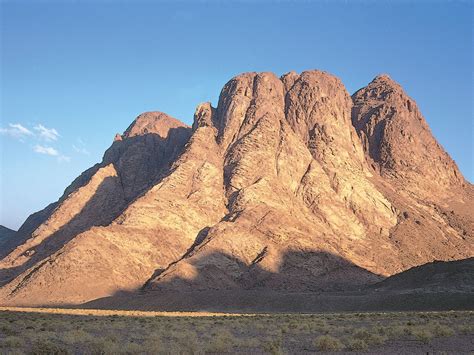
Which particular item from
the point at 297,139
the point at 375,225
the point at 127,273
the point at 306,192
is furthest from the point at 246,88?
the point at 127,273

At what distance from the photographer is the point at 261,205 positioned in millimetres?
104562

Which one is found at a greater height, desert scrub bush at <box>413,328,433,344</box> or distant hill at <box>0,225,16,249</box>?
distant hill at <box>0,225,16,249</box>

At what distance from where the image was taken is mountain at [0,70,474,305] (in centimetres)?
8650

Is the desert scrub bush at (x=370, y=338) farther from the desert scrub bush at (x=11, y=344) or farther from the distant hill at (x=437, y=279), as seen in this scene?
the distant hill at (x=437, y=279)

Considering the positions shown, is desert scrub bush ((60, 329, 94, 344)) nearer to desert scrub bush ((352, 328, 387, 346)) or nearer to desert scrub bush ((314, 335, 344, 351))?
desert scrub bush ((314, 335, 344, 351))

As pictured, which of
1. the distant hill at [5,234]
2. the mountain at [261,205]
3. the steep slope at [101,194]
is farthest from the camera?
the distant hill at [5,234]

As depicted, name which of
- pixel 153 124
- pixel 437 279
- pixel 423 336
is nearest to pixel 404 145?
pixel 437 279

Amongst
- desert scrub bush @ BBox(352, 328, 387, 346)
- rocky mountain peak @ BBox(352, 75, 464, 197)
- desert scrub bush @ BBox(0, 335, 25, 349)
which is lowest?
desert scrub bush @ BBox(0, 335, 25, 349)

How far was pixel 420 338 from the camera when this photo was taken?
22984 mm

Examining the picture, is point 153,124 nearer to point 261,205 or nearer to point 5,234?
point 5,234

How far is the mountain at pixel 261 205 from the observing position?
86.5 m

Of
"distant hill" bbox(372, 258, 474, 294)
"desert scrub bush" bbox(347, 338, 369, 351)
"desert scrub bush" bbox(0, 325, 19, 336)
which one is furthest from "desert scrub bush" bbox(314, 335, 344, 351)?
→ "distant hill" bbox(372, 258, 474, 294)

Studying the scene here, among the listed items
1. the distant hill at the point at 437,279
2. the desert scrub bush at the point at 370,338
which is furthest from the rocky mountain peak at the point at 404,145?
the desert scrub bush at the point at 370,338

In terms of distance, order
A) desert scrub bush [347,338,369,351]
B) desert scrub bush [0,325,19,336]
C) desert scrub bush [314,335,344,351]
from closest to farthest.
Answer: desert scrub bush [314,335,344,351]
desert scrub bush [347,338,369,351]
desert scrub bush [0,325,19,336]
